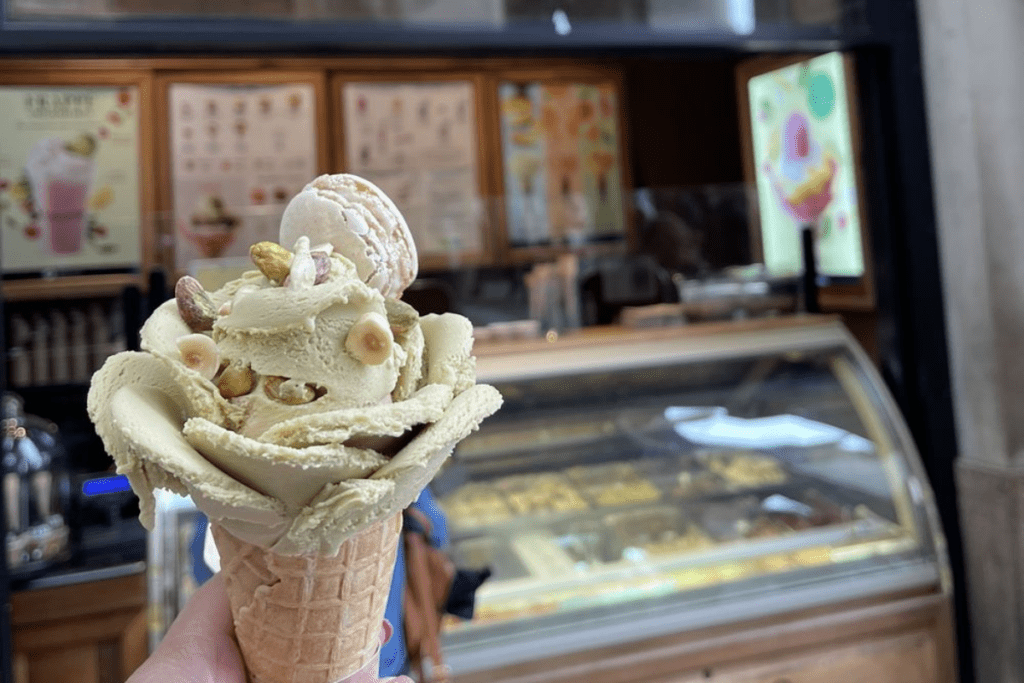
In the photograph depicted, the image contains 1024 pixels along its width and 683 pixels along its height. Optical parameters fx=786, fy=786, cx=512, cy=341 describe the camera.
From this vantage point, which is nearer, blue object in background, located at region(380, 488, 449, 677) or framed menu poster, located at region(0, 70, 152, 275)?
blue object in background, located at region(380, 488, 449, 677)

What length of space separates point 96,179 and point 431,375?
152 inches

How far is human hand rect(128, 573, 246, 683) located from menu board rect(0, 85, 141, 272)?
2.60m

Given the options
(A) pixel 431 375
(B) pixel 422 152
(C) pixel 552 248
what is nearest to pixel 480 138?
(B) pixel 422 152

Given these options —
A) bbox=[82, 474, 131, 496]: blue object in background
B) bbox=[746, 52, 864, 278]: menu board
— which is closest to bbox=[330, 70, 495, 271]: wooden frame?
bbox=[746, 52, 864, 278]: menu board

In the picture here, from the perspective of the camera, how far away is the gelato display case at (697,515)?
8.04ft

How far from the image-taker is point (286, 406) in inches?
38.1

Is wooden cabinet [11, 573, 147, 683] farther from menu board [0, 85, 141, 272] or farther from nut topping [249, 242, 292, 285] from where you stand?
nut topping [249, 242, 292, 285]

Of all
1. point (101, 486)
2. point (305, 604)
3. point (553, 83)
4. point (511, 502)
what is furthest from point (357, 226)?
point (553, 83)

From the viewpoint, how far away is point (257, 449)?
87cm

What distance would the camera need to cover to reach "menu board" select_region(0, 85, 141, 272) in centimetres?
368

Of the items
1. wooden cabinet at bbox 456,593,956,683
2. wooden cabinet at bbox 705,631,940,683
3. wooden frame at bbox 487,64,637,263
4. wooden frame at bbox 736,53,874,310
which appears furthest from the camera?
wooden frame at bbox 487,64,637,263

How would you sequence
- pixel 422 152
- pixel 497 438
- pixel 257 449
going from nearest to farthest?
pixel 257 449
pixel 497 438
pixel 422 152

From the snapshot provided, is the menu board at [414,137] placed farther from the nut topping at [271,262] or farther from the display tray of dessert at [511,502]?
the nut topping at [271,262]

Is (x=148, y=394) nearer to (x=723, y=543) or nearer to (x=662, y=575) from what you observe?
(x=662, y=575)
